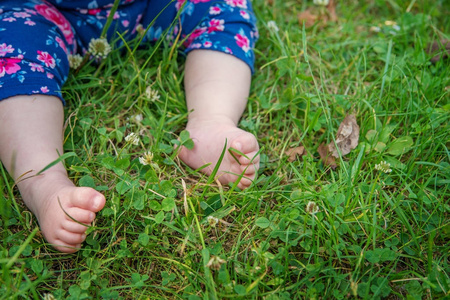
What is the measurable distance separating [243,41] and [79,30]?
2.08 feet

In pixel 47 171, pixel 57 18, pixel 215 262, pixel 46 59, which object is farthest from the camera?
pixel 57 18

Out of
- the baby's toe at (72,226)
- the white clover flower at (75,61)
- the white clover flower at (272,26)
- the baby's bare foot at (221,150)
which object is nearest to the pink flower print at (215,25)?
the white clover flower at (272,26)

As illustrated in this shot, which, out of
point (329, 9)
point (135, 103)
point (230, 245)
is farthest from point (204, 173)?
point (329, 9)

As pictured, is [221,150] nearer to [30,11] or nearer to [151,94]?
[151,94]

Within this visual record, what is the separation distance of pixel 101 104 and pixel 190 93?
342 mm

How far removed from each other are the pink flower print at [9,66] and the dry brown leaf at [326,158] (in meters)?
1.05

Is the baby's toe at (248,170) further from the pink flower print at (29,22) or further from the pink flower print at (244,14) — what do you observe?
the pink flower print at (29,22)

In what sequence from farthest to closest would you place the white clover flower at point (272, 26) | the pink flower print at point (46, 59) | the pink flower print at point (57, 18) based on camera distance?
the white clover flower at point (272, 26), the pink flower print at point (57, 18), the pink flower print at point (46, 59)

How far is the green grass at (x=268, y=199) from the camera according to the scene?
1.18 metres

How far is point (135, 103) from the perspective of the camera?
1677 mm

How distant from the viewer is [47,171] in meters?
1.33

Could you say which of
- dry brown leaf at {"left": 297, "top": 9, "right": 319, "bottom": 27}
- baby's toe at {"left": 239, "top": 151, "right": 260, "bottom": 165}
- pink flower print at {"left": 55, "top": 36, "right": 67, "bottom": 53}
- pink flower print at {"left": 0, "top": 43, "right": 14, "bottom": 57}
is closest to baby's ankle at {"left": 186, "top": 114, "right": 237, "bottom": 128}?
baby's toe at {"left": 239, "top": 151, "right": 260, "bottom": 165}

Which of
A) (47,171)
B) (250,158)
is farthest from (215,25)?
(47,171)

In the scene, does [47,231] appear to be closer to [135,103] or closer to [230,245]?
[230,245]
